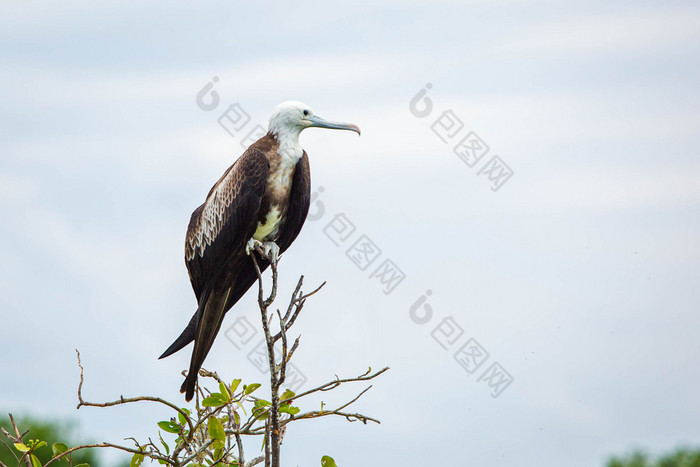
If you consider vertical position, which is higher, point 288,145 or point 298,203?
point 288,145

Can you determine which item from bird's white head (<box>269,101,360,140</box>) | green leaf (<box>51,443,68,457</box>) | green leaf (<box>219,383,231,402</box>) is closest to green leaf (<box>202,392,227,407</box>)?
green leaf (<box>219,383,231,402</box>)

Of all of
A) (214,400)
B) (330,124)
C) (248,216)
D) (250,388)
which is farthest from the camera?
(330,124)

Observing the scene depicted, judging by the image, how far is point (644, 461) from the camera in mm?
20969

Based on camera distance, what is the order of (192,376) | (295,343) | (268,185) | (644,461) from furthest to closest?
(644,461), (268,185), (192,376), (295,343)

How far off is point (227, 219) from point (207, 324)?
2.33ft

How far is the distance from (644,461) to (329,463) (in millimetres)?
18655

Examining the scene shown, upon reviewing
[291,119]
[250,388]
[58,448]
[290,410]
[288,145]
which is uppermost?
[291,119]

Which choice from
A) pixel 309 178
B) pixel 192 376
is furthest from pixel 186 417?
pixel 309 178

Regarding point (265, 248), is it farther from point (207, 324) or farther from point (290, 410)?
point (290, 410)

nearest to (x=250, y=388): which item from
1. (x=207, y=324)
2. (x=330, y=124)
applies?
(x=207, y=324)

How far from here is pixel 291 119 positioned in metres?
5.97

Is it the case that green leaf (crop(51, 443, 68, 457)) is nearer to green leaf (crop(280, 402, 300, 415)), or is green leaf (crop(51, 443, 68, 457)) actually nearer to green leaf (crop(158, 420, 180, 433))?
green leaf (crop(158, 420, 180, 433))

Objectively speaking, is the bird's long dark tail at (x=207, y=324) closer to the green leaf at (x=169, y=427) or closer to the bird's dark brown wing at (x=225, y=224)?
the bird's dark brown wing at (x=225, y=224)

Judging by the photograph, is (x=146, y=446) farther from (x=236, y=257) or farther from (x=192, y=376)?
(x=236, y=257)
